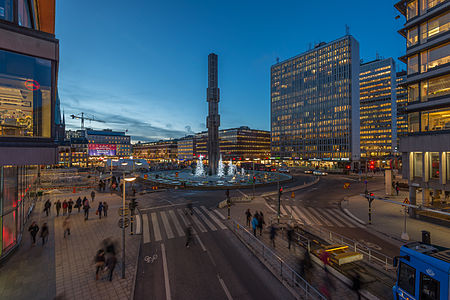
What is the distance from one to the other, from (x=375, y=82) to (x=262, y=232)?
6436 inches

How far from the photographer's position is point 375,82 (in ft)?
454

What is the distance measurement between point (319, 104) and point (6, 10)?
108788 mm

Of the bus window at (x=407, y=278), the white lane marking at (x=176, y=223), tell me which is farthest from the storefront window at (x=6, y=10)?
the bus window at (x=407, y=278)

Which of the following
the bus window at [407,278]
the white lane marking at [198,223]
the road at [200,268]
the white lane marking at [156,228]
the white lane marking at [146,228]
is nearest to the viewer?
the bus window at [407,278]

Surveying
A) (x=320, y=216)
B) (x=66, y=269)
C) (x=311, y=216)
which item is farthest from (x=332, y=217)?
(x=66, y=269)

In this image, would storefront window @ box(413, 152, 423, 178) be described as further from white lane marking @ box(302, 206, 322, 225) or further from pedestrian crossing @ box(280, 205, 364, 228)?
white lane marking @ box(302, 206, 322, 225)

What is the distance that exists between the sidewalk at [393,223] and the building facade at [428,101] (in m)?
2.54

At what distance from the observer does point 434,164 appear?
73.1ft

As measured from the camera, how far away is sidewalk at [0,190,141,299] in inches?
386

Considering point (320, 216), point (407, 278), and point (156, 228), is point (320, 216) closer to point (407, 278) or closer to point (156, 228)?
point (407, 278)

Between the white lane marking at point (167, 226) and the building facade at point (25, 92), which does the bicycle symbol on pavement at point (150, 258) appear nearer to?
the white lane marking at point (167, 226)

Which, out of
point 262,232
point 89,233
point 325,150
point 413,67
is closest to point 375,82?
point 325,150

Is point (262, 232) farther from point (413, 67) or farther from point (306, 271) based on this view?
point (413, 67)

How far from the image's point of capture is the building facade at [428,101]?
21.5 meters
